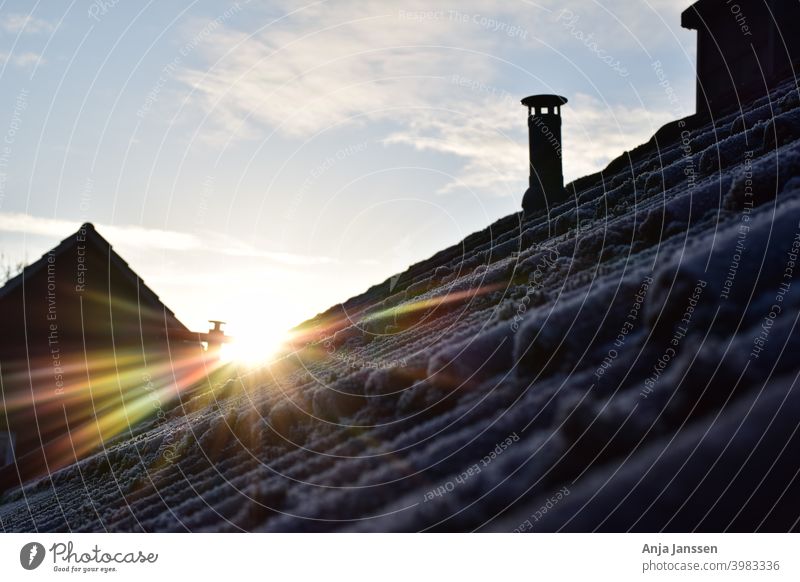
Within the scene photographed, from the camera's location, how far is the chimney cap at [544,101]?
11672 millimetres

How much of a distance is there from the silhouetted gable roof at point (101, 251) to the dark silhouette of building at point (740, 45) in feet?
40.2

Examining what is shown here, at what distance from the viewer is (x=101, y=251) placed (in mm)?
15789

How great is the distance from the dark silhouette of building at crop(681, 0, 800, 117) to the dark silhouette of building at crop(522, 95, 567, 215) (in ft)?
7.47

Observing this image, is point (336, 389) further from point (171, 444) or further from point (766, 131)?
point (766, 131)

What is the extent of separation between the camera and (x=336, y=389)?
13.3 ft

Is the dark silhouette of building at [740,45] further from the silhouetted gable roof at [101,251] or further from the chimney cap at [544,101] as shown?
the silhouetted gable roof at [101,251]

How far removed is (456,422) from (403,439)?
291 millimetres

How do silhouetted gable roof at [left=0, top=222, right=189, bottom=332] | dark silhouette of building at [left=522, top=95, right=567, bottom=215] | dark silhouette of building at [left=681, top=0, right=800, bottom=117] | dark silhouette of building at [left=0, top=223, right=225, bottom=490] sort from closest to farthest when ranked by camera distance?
1. dark silhouette of building at [left=681, top=0, right=800, bottom=117]
2. dark silhouette of building at [left=522, top=95, right=567, bottom=215]
3. silhouetted gable roof at [left=0, top=222, right=189, bottom=332]
4. dark silhouette of building at [left=0, top=223, right=225, bottom=490]

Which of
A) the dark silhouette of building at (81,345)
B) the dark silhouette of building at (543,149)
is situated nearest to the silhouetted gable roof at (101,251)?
the dark silhouette of building at (81,345)

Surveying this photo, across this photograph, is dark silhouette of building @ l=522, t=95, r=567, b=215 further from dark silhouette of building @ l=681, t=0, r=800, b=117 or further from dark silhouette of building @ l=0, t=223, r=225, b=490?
dark silhouette of building @ l=0, t=223, r=225, b=490

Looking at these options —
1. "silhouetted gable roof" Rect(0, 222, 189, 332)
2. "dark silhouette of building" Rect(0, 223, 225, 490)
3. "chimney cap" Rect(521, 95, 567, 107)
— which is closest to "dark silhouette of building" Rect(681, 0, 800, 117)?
"chimney cap" Rect(521, 95, 567, 107)

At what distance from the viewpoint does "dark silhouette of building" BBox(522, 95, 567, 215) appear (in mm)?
11586

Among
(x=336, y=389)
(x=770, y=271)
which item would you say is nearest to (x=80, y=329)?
(x=336, y=389)

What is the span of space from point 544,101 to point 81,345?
1132 cm
